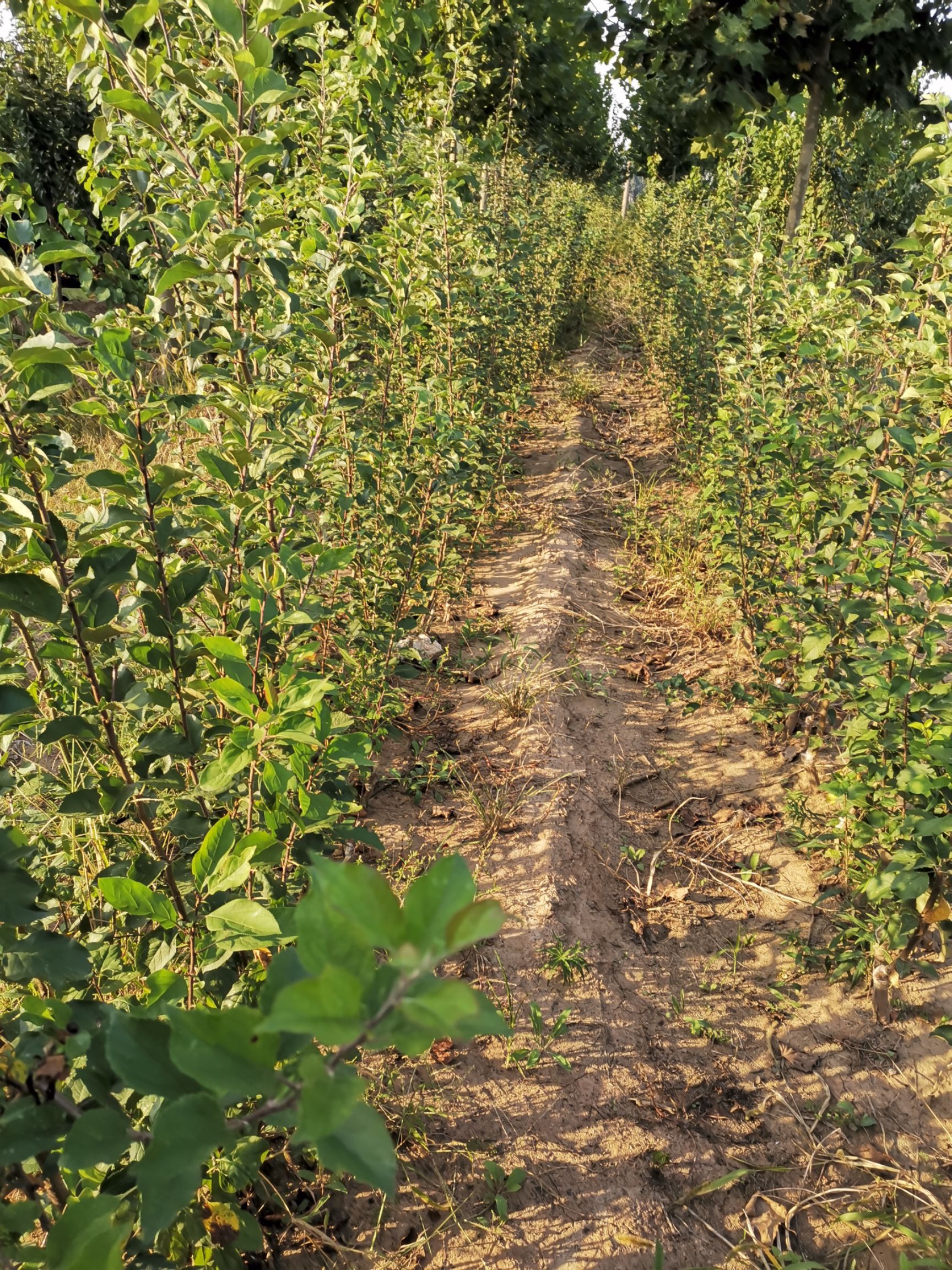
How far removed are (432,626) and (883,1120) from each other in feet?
8.38

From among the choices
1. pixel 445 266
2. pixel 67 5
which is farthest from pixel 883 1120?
pixel 445 266

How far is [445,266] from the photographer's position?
133 inches

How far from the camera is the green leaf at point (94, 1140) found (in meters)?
0.69

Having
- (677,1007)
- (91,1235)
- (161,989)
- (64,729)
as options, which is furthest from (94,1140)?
(677,1007)

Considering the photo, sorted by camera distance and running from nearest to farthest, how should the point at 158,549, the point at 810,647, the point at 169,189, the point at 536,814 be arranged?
1. the point at 158,549
2. the point at 169,189
3. the point at 810,647
4. the point at 536,814

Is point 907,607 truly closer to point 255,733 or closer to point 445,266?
point 255,733

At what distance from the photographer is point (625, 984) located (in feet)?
7.89

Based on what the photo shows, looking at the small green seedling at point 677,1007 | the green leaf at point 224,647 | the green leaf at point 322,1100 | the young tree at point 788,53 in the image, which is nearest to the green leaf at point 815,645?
the small green seedling at point 677,1007

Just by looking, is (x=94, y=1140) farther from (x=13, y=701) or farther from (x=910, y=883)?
(x=910, y=883)

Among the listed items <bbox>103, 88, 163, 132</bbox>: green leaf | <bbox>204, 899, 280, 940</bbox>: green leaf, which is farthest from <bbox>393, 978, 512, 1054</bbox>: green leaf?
<bbox>103, 88, 163, 132</bbox>: green leaf

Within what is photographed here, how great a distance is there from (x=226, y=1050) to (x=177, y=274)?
122 cm

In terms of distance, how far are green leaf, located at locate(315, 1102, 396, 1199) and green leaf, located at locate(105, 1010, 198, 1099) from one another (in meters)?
0.15

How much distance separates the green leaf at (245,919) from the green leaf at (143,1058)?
1.21 feet

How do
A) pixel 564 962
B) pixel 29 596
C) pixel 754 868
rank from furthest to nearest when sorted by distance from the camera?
pixel 754 868 → pixel 564 962 → pixel 29 596
